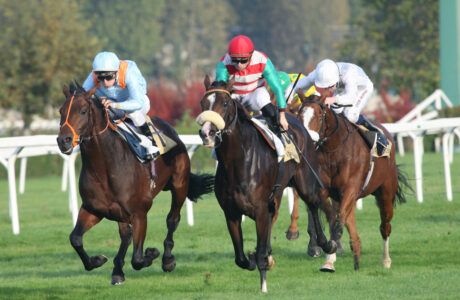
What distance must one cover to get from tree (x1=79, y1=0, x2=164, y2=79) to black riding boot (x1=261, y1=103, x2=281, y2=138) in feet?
188

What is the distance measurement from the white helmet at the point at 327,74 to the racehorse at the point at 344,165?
389 mm

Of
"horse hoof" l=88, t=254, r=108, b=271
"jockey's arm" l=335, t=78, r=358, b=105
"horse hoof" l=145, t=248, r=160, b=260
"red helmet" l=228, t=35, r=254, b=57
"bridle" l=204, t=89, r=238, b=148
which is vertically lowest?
"horse hoof" l=145, t=248, r=160, b=260

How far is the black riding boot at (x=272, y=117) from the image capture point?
7.67 meters

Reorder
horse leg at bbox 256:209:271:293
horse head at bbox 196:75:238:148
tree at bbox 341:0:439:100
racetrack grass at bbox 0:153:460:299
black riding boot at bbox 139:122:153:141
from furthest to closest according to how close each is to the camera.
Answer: tree at bbox 341:0:439:100
black riding boot at bbox 139:122:153:141
racetrack grass at bbox 0:153:460:299
horse leg at bbox 256:209:271:293
horse head at bbox 196:75:238:148

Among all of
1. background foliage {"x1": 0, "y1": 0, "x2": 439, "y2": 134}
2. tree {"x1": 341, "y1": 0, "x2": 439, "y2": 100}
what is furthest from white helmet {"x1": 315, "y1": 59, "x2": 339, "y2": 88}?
tree {"x1": 341, "y1": 0, "x2": 439, "y2": 100}

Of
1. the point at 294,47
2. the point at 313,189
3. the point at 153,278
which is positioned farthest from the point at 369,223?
the point at 294,47

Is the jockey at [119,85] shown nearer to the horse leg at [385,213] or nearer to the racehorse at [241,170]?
the racehorse at [241,170]

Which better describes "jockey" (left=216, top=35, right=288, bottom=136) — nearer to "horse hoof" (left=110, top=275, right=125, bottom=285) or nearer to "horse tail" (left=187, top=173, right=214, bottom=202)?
"horse tail" (left=187, top=173, right=214, bottom=202)

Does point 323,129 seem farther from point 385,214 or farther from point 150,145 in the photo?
point 150,145

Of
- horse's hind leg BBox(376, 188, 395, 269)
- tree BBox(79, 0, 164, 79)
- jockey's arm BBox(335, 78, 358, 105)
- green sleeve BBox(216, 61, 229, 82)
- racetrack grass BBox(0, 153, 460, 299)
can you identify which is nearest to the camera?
racetrack grass BBox(0, 153, 460, 299)

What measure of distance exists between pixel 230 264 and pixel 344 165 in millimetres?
1369

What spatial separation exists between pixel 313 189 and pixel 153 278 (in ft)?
5.23

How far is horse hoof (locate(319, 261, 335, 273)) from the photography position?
25.3 ft

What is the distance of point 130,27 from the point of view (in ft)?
222
